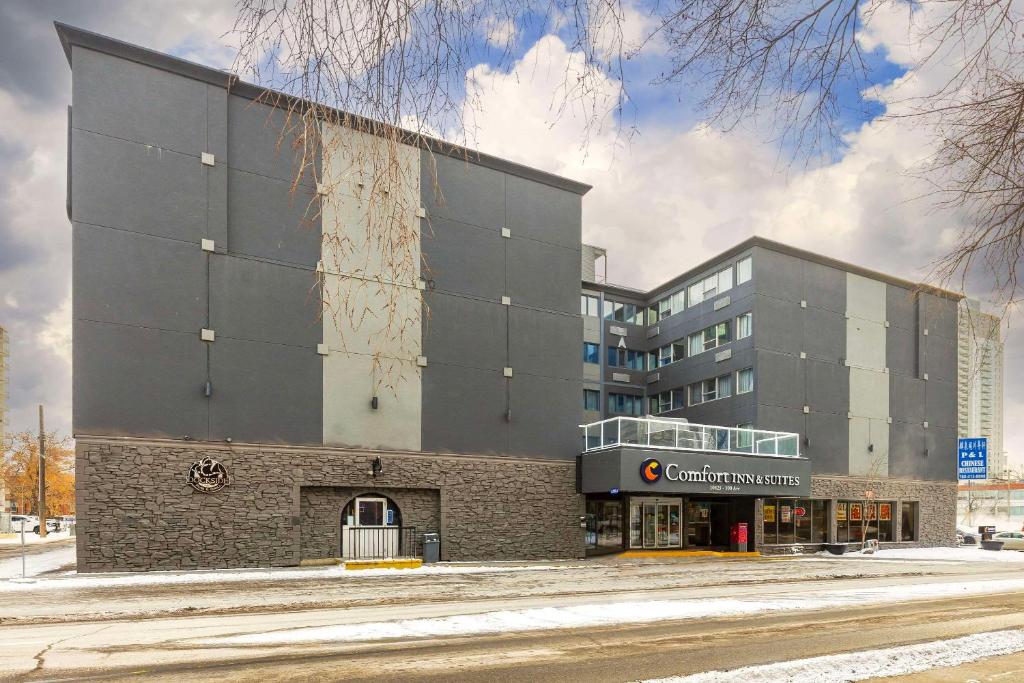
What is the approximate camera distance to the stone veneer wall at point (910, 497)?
4069 cm

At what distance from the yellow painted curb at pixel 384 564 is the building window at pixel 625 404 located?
25.1m

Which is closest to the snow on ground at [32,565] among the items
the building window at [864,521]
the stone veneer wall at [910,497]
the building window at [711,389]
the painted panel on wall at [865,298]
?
the building window at [711,389]

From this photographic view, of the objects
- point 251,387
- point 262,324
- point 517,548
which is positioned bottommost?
point 517,548

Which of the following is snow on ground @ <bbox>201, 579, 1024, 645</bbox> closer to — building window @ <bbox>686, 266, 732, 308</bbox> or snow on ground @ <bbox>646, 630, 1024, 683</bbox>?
snow on ground @ <bbox>646, 630, 1024, 683</bbox>

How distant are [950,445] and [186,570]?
43.6 meters

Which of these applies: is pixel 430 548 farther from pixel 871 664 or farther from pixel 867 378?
pixel 867 378

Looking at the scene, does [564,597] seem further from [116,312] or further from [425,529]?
[116,312]

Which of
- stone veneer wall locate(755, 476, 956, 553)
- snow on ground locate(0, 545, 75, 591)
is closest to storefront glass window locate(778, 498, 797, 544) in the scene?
stone veneer wall locate(755, 476, 956, 553)

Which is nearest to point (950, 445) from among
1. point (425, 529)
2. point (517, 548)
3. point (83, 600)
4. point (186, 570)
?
point (517, 548)

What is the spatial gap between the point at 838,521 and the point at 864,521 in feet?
5.88

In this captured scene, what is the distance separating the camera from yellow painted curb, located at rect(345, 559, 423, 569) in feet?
78.5

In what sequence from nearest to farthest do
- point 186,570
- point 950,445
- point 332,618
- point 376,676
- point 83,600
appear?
point 376,676 → point 332,618 → point 83,600 → point 186,570 → point 950,445

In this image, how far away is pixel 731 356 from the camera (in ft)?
136

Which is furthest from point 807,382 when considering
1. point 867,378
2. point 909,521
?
point 909,521
